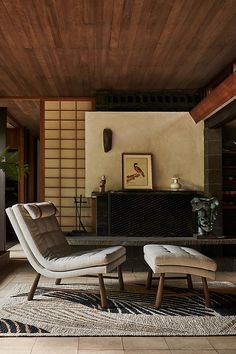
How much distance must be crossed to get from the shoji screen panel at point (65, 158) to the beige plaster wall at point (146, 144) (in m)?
0.56

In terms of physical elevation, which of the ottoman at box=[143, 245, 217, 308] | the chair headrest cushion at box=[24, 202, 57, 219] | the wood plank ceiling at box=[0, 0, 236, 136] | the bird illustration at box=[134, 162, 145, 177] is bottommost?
the ottoman at box=[143, 245, 217, 308]

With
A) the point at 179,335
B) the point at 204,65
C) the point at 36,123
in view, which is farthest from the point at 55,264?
the point at 36,123

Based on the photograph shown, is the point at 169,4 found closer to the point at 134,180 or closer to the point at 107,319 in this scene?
the point at 107,319

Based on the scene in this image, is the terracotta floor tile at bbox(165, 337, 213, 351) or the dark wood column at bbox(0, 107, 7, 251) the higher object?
the dark wood column at bbox(0, 107, 7, 251)

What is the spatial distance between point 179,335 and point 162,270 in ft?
2.41

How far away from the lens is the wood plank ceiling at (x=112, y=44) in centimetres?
428

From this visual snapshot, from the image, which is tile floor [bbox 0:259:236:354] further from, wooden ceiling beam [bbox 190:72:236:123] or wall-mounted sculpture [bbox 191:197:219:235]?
wall-mounted sculpture [bbox 191:197:219:235]

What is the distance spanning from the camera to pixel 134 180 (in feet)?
25.1

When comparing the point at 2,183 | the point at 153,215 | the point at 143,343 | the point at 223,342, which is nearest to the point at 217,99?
the point at 153,215

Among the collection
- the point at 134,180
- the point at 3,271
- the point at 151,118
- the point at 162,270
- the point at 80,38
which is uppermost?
the point at 80,38

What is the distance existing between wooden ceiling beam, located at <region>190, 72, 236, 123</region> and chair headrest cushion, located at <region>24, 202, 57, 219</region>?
216 centimetres

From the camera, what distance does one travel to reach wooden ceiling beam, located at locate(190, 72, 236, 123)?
5246mm

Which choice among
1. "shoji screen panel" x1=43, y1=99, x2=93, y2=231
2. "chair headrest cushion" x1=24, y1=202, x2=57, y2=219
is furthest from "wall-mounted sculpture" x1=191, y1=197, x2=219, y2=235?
Answer: "shoji screen panel" x1=43, y1=99, x2=93, y2=231

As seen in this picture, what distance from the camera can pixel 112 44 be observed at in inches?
209
